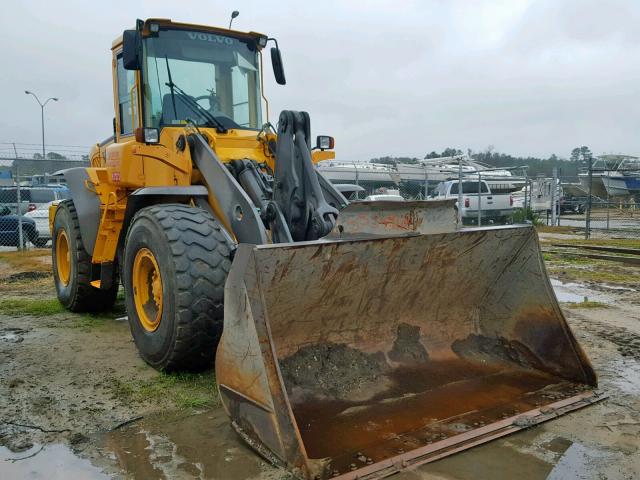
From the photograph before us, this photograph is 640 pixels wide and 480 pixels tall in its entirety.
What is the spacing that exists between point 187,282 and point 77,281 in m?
3.27

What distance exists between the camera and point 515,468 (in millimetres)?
3299

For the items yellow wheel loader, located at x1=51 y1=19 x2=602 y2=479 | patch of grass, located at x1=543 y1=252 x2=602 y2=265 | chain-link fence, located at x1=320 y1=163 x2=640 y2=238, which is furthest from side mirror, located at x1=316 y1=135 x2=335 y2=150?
chain-link fence, located at x1=320 y1=163 x2=640 y2=238

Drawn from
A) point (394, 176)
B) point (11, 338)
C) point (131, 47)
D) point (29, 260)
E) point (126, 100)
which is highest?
point (131, 47)

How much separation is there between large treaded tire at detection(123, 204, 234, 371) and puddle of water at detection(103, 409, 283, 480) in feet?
1.84

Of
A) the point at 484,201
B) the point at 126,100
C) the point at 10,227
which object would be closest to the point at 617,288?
the point at 126,100

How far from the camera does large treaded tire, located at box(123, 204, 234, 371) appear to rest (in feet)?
14.1

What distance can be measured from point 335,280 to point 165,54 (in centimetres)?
305

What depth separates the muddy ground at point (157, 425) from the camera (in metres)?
3.32

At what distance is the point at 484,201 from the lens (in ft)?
70.2

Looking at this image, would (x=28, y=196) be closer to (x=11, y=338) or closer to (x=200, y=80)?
(x=11, y=338)

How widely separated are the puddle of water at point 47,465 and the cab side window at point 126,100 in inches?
129

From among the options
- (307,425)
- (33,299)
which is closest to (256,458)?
(307,425)

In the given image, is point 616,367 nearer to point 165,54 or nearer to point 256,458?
point 256,458

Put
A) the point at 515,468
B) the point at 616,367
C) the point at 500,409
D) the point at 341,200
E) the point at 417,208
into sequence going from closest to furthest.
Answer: the point at 515,468 < the point at 500,409 < the point at 417,208 < the point at 616,367 < the point at 341,200
